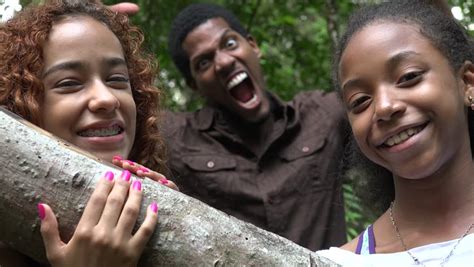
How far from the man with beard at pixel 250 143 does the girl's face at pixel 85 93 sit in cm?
173

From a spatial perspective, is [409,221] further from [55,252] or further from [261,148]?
[261,148]

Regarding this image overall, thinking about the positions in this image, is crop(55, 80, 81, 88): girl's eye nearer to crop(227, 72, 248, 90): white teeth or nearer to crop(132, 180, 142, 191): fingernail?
crop(132, 180, 142, 191): fingernail

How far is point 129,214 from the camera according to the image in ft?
5.71

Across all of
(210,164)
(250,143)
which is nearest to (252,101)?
(250,143)

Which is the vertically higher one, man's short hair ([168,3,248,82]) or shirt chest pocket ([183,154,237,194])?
man's short hair ([168,3,248,82])

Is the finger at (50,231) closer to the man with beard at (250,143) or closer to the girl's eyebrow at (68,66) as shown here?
the girl's eyebrow at (68,66)

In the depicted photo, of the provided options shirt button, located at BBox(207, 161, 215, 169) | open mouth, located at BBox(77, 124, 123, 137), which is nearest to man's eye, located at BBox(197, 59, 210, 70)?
shirt button, located at BBox(207, 161, 215, 169)

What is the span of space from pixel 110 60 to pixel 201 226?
2.70ft

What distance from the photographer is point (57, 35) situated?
7.68ft

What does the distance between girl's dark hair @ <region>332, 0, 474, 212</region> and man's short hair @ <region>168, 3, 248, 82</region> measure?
1855 millimetres

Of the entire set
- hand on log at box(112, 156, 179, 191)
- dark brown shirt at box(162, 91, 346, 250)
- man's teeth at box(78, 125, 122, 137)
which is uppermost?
hand on log at box(112, 156, 179, 191)

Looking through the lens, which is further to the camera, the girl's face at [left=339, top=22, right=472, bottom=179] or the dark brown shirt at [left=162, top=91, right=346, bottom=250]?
the dark brown shirt at [left=162, top=91, right=346, bottom=250]

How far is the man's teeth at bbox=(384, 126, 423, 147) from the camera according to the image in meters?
2.31

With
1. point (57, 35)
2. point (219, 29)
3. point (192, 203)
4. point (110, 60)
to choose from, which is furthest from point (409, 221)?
point (219, 29)
